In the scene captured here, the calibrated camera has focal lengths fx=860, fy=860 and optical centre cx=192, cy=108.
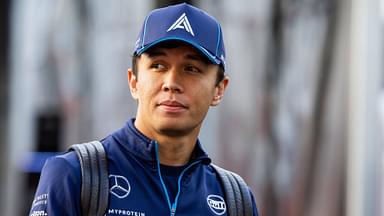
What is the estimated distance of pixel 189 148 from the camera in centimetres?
331

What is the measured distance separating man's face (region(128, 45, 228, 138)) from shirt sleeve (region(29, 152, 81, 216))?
35cm

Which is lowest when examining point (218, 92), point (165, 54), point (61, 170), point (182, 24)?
point (61, 170)

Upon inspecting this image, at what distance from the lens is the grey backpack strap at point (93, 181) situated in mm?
2922

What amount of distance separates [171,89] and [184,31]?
0.72 feet

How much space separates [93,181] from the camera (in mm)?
2953

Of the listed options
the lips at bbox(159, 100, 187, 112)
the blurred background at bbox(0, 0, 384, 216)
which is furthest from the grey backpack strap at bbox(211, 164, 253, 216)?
the blurred background at bbox(0, 0, 384, 216)

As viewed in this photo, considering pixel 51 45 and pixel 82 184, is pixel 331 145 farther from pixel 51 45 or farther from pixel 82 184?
pixel 82 184

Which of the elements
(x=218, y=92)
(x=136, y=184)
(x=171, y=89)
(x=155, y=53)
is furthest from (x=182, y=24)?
(x=136, y=184)

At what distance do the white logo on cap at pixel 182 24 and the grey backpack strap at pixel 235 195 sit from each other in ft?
2.07

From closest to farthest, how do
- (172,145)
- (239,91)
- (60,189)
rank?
(60,189)
(172,145)
(239,91)

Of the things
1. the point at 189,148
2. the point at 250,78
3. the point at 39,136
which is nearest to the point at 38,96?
the point at 39,136

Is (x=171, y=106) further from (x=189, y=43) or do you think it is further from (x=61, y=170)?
(x=61, y=170)

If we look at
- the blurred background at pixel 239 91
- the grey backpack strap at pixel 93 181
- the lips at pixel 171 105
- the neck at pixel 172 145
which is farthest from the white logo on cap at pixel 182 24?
the blurred background at pixel 239 91

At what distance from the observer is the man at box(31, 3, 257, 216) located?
3.05 meters
